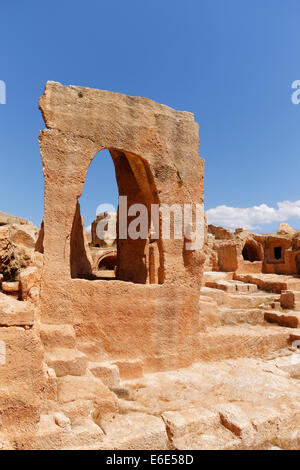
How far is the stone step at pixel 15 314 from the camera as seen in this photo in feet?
9.10

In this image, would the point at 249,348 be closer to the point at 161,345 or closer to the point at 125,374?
the point at 161,345

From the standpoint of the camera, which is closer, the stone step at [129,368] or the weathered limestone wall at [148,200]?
the weathered limestone wall at [148,200]

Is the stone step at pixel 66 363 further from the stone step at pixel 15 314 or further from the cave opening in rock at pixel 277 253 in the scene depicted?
the cave opening in rock at pixel 277 253

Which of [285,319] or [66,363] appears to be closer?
[66,363]

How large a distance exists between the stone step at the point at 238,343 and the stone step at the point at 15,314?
388 centimetres

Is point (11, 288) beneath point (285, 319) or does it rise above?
above

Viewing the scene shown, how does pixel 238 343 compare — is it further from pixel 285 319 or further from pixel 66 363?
pixel 66 363

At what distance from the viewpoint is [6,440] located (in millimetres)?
2525

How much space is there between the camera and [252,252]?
2308cm

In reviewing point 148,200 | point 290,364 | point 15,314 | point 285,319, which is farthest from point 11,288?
point 285,319

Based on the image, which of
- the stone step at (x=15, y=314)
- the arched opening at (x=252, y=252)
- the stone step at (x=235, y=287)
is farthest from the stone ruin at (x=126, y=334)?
the arched opening at (x=252, y=252)

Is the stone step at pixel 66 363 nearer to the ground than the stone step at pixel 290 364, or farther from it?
farther from it

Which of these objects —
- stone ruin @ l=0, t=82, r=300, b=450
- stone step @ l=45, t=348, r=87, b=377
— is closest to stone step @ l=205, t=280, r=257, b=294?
stone ruin @ l=0, t=82, r=300, b=450

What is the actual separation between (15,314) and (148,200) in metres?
3.98
